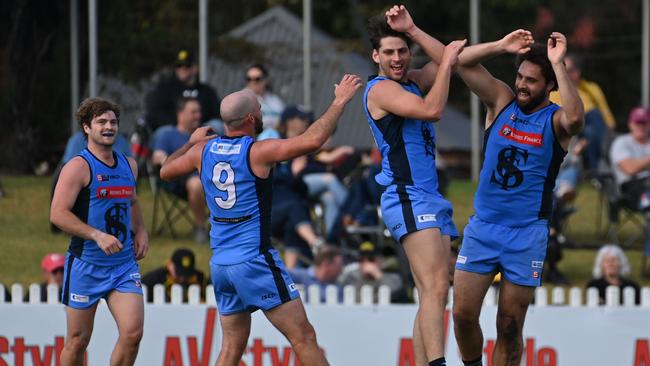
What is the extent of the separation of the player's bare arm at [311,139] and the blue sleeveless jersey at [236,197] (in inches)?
3.5

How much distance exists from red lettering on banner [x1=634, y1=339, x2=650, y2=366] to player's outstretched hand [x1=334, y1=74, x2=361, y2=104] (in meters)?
4.25

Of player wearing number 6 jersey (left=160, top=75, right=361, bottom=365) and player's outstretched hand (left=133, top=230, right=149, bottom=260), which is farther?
player's outstretched hand (left=133, top=230, right=149, bottom=260)

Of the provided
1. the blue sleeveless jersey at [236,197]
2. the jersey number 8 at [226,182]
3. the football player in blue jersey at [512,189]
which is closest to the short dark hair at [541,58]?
the football player in blue jersey at [512,189]

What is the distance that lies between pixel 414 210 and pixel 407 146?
39 cm

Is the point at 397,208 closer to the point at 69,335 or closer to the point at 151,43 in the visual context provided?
the point at 69,335

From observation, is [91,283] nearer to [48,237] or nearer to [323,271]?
[323,271]

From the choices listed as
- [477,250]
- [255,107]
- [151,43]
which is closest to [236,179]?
[255,107]

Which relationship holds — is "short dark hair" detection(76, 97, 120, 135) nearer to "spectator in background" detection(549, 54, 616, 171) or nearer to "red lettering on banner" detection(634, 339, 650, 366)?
"red lettering on banner" detection(634, 339, 650, 366)

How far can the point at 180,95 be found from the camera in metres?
→ 14.8

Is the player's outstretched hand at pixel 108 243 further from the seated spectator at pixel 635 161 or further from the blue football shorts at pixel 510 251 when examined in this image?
the seated spectator at pixel 635 161

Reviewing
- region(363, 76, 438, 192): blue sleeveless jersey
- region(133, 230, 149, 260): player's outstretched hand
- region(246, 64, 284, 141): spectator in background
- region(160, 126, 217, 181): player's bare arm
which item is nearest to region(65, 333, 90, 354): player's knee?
region(133, 230, 149, 260): player's outstretched hand

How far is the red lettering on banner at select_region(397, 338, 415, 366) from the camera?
11.0 metres

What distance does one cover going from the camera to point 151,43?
19.9 m

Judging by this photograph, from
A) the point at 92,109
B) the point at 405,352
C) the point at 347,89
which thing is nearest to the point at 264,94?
the point at 405,352
